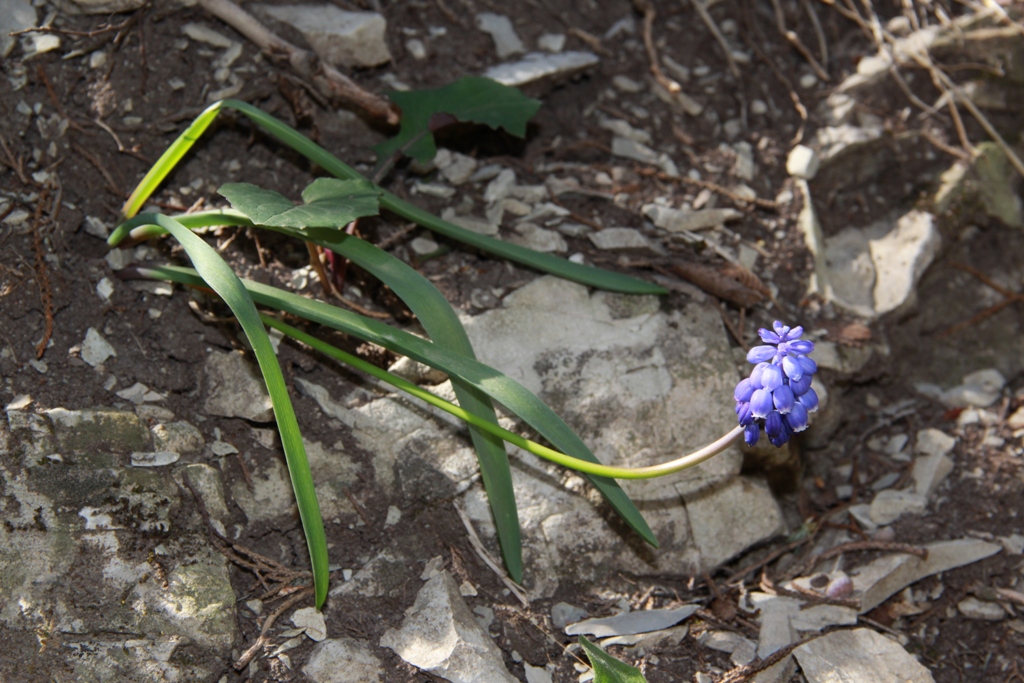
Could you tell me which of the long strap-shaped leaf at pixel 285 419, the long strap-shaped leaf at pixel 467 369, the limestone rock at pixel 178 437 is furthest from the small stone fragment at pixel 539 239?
the limestone rock at pixel 178 437

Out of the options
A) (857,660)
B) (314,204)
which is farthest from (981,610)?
(314,204)

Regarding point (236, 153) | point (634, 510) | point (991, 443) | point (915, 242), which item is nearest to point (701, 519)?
point (634, 510)

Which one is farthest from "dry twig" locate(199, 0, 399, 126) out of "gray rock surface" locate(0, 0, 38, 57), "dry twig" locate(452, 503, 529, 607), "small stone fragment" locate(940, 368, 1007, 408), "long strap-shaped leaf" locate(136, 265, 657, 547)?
"small stone fragment" locate(940, 368, 1007, 408)

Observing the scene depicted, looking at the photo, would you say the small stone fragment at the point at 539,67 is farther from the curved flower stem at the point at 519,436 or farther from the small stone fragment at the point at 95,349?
the small stone fragment at the point at 95,349

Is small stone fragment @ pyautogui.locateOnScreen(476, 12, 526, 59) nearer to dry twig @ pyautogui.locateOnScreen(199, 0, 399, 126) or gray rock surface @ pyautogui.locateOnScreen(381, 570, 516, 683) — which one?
dry twig @ pyautogui.locateOnScreen(199, 0, 399, 126)

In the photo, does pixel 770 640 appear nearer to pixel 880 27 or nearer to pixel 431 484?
pixel 431 484
